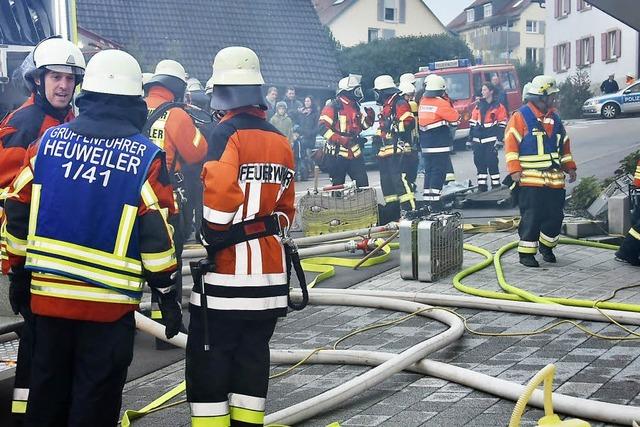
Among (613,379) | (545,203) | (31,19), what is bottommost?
(613,379)

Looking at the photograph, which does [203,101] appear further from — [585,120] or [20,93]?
[585,120]

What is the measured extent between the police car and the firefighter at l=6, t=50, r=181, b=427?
27963mm

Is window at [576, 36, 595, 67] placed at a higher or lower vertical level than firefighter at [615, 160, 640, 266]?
higher

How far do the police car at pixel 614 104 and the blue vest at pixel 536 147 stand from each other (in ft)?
72.4

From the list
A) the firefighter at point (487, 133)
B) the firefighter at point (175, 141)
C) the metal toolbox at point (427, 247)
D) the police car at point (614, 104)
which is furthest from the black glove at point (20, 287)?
the police car at point (614, 104)

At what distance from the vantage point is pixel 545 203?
30.3 ft

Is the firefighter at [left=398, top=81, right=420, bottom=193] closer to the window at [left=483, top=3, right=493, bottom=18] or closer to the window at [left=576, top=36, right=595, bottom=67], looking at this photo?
the window at [left=576, top=36, right=595, bottom=67]

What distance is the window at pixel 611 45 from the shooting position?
38.9 m

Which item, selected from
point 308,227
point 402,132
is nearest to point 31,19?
point 308,227

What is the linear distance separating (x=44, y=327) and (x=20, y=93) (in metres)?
6.13

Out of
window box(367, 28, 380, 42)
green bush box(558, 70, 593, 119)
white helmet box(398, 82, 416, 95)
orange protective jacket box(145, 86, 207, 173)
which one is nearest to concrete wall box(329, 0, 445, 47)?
window box(367, 28, 380, 42)

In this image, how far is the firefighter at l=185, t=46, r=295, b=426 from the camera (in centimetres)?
439

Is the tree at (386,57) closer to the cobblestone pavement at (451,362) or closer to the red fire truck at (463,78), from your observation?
the red fire truck at (463,78)

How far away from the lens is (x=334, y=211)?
37.7ft
